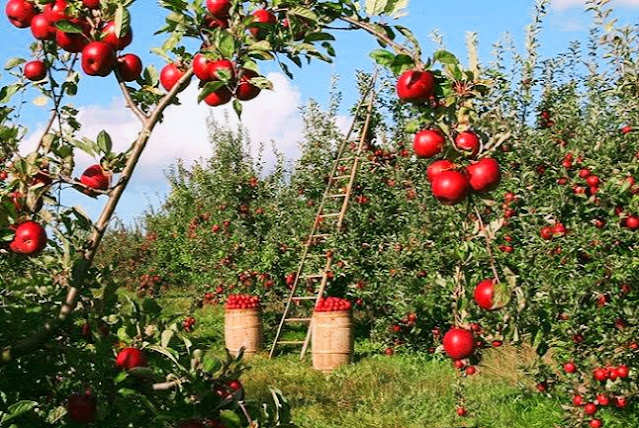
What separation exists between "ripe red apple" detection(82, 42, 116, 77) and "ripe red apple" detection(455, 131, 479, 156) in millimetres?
838

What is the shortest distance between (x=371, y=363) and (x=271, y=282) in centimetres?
221

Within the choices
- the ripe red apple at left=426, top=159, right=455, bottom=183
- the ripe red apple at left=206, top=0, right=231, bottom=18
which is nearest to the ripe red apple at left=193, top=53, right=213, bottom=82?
the ripe red apple at left=206, top=0, right=231, bottom=18

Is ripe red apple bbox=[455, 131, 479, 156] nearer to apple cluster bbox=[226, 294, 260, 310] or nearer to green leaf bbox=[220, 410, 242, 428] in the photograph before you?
green leaf bbox=[220, 410, 242, 428]

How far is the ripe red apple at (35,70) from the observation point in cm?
206

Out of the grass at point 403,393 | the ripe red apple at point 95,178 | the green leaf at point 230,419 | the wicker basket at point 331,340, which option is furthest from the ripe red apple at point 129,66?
the wicker basket at point 331,340

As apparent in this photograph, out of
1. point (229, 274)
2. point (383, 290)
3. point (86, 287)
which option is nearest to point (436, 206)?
point (383, 290)

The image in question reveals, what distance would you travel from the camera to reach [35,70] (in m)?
2.06

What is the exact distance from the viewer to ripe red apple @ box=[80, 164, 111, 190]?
185cm

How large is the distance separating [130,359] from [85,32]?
0.81 metres

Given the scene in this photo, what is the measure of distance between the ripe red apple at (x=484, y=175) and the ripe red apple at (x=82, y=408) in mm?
1117

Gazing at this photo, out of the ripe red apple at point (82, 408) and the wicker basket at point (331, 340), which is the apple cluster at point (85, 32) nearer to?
the ripe red apple at point (82, 408)

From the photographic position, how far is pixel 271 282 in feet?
31.6

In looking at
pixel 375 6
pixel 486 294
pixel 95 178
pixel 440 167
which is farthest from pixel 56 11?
pixel 486 294

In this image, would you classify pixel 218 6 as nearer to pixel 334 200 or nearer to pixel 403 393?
pixel 403 393
